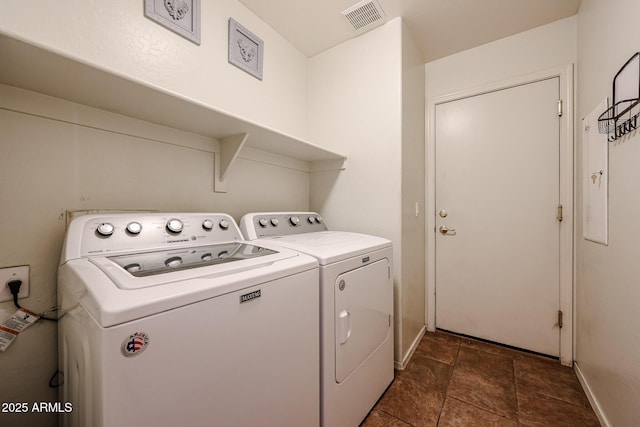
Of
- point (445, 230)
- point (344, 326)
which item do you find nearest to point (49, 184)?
point (344, 326)

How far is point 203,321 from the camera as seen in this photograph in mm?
643

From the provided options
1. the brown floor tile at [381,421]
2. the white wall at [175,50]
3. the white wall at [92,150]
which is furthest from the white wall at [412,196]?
the white wall at [92,150]

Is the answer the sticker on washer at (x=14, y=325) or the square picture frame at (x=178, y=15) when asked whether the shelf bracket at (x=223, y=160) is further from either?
the sticker on washer at (x=14, y=325)

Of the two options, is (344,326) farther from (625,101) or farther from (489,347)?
(489,347)

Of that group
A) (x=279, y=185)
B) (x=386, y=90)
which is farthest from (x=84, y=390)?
(x=386, y=90)

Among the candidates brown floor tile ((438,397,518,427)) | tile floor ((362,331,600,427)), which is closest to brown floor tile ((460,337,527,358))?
tile floor ((362,331,600,427))

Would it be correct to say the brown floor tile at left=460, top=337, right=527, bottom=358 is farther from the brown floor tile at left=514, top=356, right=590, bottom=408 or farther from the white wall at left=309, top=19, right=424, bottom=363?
the white wall at left=309, top=19, right=424, bottom=363

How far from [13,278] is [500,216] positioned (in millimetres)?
2845

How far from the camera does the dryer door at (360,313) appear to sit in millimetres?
1103

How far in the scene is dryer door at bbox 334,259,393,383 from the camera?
1103 mm

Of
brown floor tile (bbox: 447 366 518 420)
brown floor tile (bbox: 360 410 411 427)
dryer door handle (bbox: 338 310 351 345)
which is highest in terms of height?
dryer door handle (bbox: 338 310 351 345)

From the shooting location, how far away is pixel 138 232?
1005 millimetres

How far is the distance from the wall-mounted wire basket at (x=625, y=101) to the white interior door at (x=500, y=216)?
753 millimetres

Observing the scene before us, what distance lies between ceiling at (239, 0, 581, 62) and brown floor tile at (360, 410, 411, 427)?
8.31 ft
